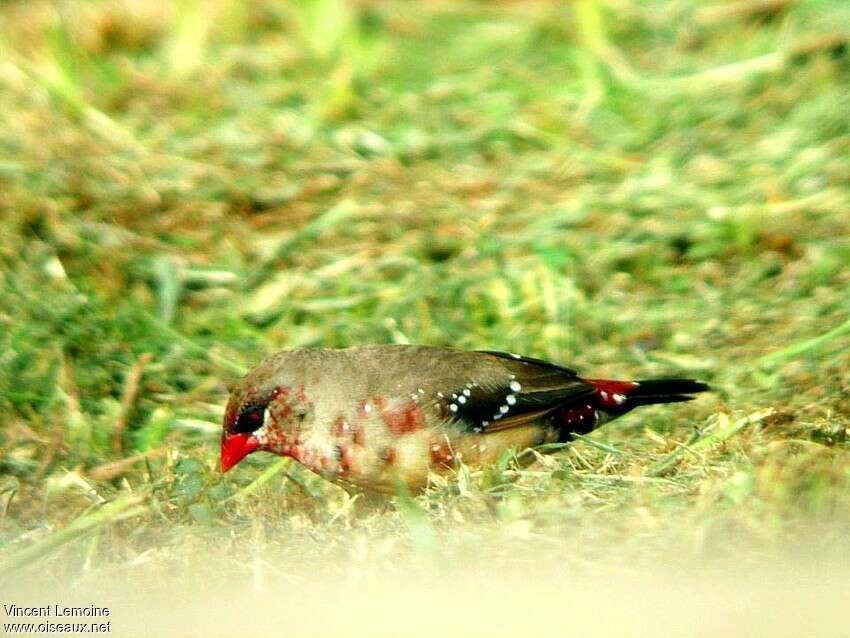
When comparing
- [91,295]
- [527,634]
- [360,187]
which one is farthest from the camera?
[360,187]

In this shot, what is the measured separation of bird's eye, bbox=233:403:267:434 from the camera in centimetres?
399

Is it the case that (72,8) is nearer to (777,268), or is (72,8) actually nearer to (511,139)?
(511,139)

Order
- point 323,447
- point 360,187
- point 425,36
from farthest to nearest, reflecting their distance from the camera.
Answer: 1. point 425,36
2. point 360,187
3. point 323,447

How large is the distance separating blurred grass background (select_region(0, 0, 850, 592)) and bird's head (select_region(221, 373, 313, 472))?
15cm

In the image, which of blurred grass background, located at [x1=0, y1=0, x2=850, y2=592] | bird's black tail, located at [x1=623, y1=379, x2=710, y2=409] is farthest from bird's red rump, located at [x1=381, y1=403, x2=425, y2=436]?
bird's black tail, located at [x1=623, y1=379, x2=710, y2=409]

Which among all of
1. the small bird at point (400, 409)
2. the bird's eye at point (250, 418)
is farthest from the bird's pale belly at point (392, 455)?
the bird's eye at point (250, 418)

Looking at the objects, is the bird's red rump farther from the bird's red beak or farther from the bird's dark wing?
the bird's red beak

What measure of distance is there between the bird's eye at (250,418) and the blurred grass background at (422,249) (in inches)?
7.4

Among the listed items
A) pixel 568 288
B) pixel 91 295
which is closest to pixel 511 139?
pixel 568 288

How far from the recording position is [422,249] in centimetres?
538

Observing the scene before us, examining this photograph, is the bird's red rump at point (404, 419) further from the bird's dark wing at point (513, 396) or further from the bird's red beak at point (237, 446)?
the bird's red beak at point (237, 446)

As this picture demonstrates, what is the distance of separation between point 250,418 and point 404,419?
0.45 meters

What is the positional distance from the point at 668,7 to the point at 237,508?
164 inches

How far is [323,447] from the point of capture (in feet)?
13.0
